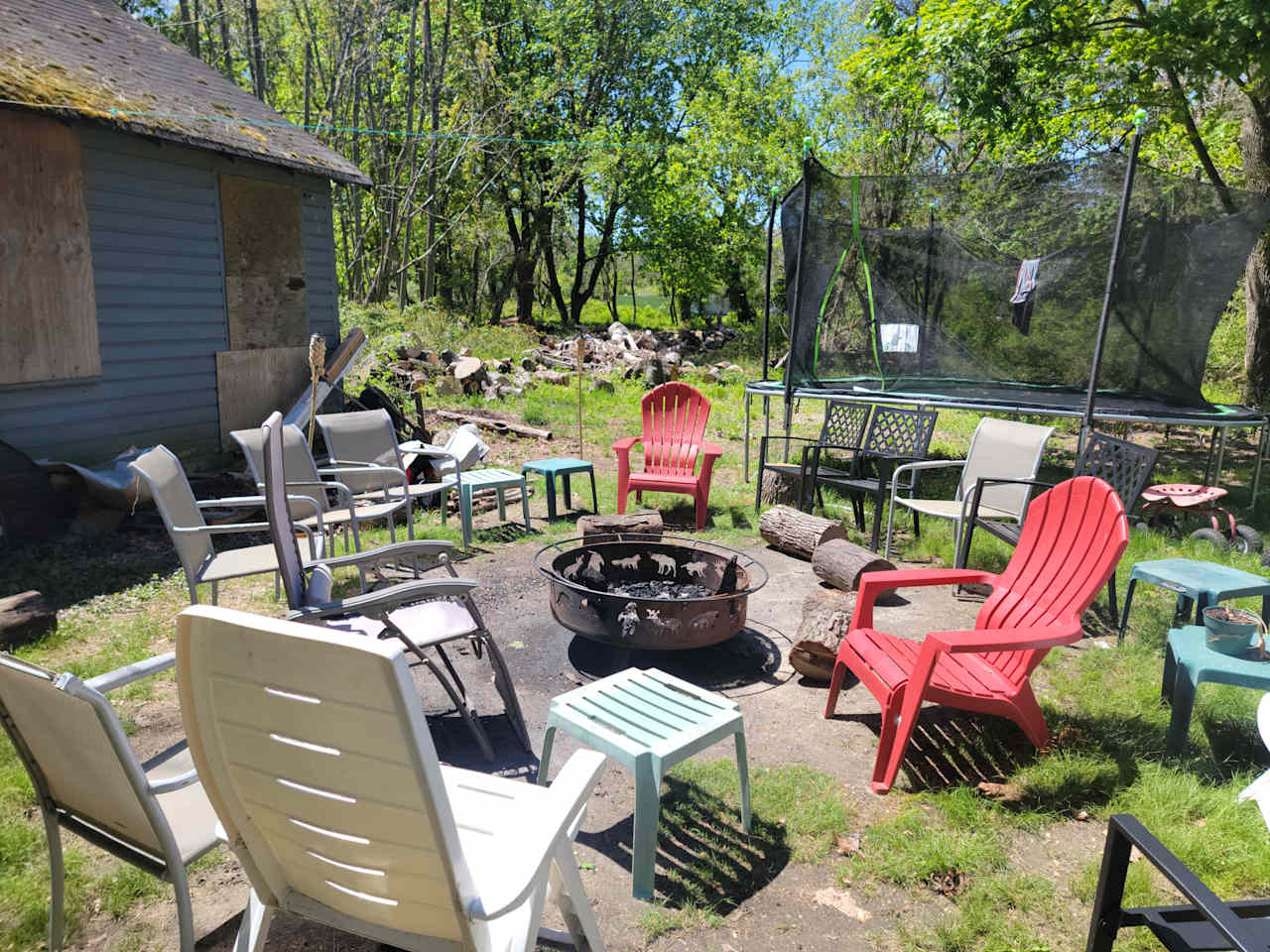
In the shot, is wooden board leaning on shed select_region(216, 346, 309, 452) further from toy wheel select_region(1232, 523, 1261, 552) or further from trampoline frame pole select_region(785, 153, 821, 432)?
toy wheel select_region(1232, 523, 1261, 552)

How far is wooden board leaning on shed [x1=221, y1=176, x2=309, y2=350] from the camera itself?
724cm

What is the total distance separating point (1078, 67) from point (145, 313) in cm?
912

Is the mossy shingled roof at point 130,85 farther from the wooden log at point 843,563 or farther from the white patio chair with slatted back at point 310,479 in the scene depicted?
the wooden log at point 843,563

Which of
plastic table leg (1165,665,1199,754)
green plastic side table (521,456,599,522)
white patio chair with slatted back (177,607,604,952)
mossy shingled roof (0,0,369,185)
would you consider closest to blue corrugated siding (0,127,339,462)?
mossy shingled roof (0,0,369,185)

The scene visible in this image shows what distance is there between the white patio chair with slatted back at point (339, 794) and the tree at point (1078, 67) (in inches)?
312

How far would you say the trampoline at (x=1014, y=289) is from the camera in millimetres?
6613

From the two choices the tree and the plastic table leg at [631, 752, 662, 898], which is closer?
the plastic table leg at [631, 752, 662, 898]

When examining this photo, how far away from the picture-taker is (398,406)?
27.9ft

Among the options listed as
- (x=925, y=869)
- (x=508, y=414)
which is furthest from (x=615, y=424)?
(x=925, y=869)

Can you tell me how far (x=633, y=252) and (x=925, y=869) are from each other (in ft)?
68.0

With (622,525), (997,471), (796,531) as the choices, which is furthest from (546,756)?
(997,471)

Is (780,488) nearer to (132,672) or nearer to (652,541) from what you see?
(652,541)

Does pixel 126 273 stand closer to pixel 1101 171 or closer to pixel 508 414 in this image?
pixel 508 414

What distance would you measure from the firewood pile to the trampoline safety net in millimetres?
2657
